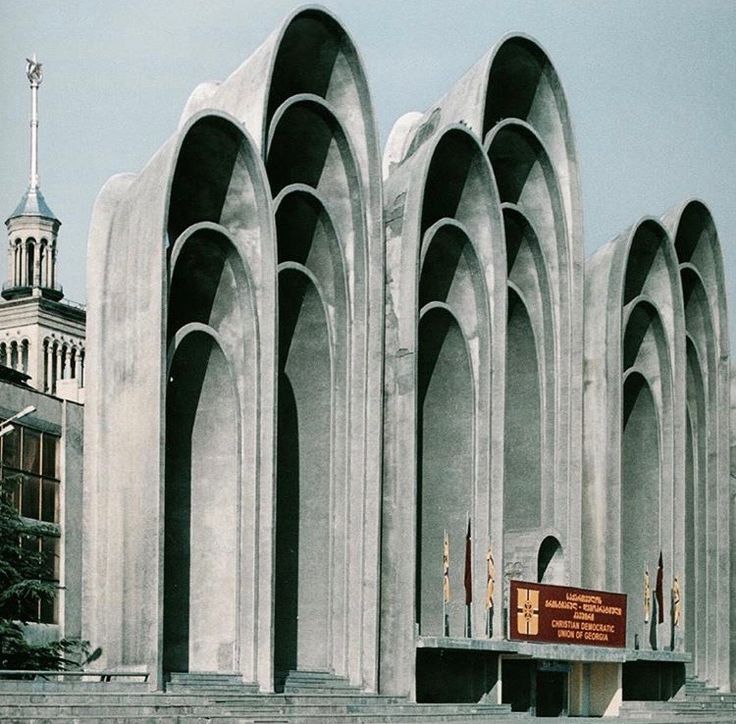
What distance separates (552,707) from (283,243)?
53.2ft

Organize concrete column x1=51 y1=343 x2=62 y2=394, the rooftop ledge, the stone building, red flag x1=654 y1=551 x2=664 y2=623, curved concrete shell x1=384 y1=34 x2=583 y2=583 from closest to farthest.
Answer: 1. the stone building
2. the rooftop ledge
3. curved concrete shell x1=384 y1=34 x2=583 y2=583
4. red flag x1=654 y1=551 x2=664 y2=623
5. concrete column x1=51 y1=343 x2=62 y2=394

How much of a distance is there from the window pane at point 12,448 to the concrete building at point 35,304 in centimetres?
3512

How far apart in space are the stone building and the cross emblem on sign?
506mm

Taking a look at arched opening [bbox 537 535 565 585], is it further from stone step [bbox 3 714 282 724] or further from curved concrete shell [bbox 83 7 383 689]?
stone step [bbox 3 714 282 724]

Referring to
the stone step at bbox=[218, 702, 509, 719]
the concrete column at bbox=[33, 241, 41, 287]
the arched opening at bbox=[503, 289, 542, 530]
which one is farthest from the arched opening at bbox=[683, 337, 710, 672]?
the concrete column at bbox=[33, 241, 41, 287]

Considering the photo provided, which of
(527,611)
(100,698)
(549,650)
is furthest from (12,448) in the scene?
(549,650)

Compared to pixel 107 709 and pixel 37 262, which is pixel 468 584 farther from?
pixel 37 262

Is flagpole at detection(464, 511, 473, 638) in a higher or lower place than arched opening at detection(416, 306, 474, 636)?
lower

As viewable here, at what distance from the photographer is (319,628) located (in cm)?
4247

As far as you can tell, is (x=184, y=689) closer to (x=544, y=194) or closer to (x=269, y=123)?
(x=269, y=123)

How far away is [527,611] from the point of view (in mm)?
46812

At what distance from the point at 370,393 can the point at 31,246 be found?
39.5 meters

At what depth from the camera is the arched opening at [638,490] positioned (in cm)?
5488

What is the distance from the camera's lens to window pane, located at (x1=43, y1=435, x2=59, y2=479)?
44.2m
